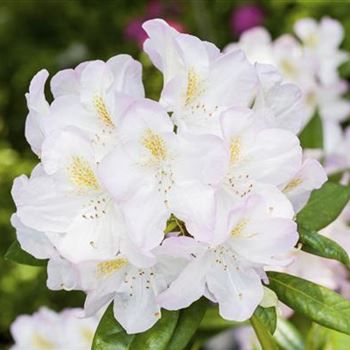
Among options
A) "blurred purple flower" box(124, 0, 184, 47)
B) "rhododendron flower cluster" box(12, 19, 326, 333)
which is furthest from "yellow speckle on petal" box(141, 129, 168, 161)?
"blurred purple flower" box(124, 0, 184, 47)

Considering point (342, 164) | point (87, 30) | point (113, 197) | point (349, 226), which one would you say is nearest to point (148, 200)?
point (113, 197)

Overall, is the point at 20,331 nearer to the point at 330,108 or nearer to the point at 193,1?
the point at 330,108

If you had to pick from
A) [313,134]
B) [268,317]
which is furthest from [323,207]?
[313,134]

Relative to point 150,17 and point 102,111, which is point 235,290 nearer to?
point 102,111

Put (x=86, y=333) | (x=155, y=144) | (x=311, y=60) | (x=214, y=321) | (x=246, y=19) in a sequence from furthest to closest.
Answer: (x=246, y=19) < (x=311, y=60) < (x=214, y=321) < (x=86, y=333) < (x=155, y=144)

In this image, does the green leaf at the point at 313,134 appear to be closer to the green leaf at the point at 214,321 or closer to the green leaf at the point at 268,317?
the green leaf at the point at 214,321

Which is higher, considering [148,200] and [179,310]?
[148,200]
